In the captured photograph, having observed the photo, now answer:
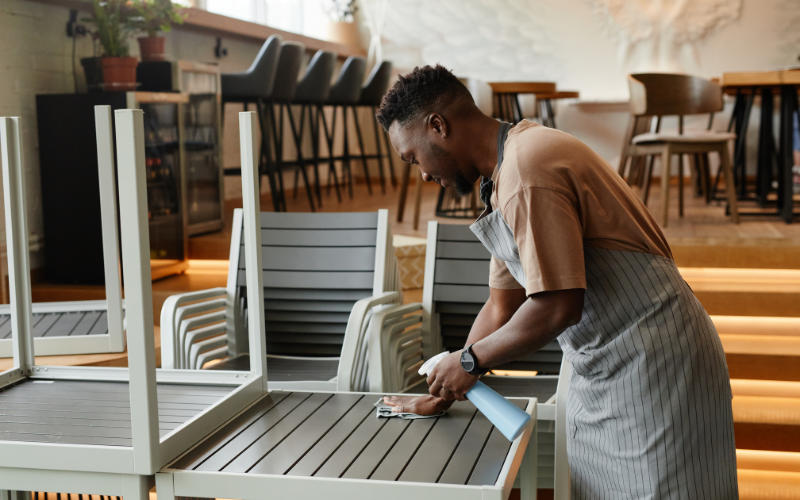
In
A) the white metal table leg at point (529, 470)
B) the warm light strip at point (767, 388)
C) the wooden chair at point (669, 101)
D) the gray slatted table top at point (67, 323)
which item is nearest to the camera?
→ the white metal table leg at point (529, 470)

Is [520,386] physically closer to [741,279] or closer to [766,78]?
[741,279]

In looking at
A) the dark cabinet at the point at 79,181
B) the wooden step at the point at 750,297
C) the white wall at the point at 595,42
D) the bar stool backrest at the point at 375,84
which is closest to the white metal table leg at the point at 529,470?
the wooden step at the point at 750,297

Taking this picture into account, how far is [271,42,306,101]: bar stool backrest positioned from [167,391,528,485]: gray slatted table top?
356cm

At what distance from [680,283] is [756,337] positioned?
175 centimetres

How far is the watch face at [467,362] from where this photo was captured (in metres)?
1.21

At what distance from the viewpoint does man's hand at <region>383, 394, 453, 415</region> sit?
4.40 feet

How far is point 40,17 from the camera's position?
3605 millimetres

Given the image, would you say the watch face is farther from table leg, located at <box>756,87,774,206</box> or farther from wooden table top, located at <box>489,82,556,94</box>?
table leg, located at <box>756,87,774,206</box>

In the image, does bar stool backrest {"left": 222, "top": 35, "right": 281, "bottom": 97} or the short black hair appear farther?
bar stool backrest {"left": 222, "top": 35, "right": 281, "bottom": 97}

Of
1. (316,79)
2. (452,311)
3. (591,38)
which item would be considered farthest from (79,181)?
(591,38)

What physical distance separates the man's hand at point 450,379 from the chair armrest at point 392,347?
2.25 feet

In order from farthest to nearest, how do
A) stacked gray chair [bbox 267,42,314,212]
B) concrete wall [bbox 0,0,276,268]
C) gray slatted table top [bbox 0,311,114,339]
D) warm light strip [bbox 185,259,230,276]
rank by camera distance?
stacked gray chair [bbox 267,42,314,212], warm light strip [bbox 185,259,230,276], concrete wall [bbox 0,0,276,268], gray slatted table top [bbox 0,311,114,339]

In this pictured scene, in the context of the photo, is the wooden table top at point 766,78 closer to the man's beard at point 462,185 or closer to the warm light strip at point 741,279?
the warm light strip at point 741,279

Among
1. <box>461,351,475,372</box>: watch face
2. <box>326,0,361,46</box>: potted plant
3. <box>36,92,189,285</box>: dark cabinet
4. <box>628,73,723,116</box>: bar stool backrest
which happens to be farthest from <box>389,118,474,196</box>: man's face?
<box>326,0,361,46</box>: potted plant
